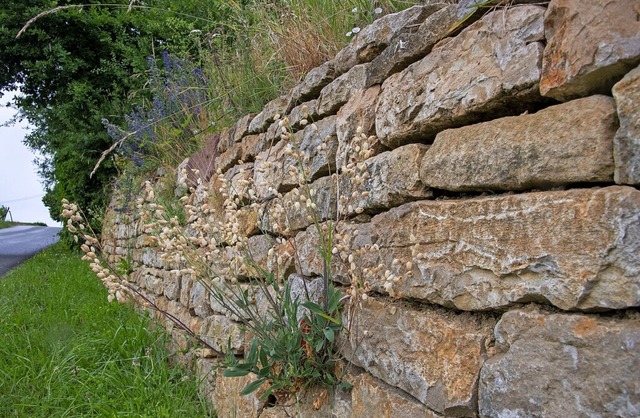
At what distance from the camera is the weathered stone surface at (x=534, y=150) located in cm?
103

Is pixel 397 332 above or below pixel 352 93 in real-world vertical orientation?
below

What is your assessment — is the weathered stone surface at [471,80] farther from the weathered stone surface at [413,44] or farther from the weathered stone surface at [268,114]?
the weathered stone surface at [268,114]

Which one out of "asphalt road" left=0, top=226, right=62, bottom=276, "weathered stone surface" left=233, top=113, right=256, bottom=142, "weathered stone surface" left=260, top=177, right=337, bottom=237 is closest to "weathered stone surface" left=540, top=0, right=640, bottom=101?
"weathered stone surface" left=260, top=177, right=337, bottom=237

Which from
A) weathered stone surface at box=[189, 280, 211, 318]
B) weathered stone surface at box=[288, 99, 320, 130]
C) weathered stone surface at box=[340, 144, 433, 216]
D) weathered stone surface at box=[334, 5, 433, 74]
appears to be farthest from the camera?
weathered stone surface at box=[189, 280, 211, 318]

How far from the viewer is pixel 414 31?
1703 mm

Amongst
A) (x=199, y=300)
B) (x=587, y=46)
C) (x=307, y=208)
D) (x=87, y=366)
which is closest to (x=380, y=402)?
(x=307, y=208)

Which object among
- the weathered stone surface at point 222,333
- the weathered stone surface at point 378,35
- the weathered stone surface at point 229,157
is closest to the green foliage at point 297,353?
the weathered stone surface at point 222,333

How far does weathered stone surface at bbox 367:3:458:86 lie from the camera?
156 centimetres

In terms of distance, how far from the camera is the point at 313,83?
2369 mm

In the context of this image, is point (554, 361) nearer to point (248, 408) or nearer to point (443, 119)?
point (443, 119)

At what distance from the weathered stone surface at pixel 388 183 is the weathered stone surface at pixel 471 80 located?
0.07 metres

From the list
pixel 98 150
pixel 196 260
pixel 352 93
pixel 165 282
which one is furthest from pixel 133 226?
pixel 352 93

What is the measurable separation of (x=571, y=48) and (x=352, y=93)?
1.03m

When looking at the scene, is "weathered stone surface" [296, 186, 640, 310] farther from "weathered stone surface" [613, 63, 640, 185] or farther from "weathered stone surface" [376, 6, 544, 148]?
"weathered stone surface" [376, 6, 544, 148]
